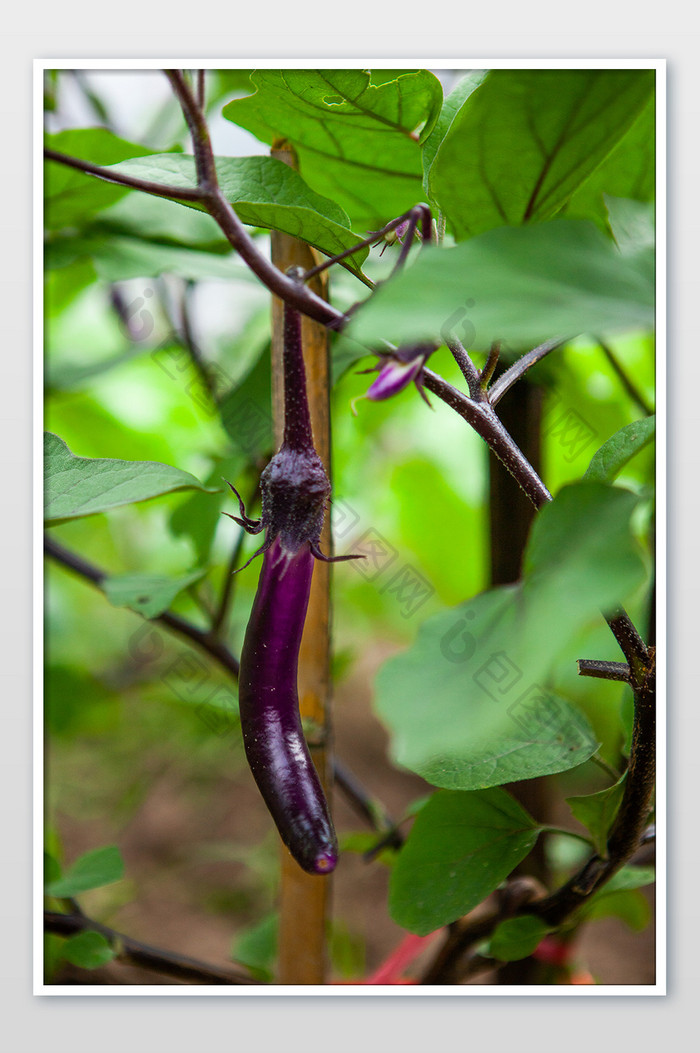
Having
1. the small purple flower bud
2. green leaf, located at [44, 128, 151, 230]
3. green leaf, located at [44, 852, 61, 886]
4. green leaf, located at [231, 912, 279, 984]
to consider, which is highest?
green leaf, located at [44, 128, 151, 230]

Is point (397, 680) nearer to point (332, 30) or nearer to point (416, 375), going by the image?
point (416, 375)

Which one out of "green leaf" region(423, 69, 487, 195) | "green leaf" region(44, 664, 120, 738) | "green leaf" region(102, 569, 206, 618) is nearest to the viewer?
"green leaf" region(423, 69, 487, 195)

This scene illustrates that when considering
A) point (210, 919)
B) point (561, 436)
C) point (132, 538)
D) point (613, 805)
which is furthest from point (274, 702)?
point (132, 538)

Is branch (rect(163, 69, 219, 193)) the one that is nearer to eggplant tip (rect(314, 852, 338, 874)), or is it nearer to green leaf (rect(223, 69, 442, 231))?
Result: green leaf (rect(223, 69, 442, 231))

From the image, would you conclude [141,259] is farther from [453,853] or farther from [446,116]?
[453,853]

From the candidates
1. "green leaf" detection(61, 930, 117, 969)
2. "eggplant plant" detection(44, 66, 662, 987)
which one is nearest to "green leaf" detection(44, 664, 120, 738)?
"eggplant plant" detection(44, 66, 662, 987)

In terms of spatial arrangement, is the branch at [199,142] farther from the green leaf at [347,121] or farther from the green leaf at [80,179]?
the green leaf at [80,179]

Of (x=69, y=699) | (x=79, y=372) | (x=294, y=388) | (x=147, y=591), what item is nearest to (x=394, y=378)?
(x=294, y=388)

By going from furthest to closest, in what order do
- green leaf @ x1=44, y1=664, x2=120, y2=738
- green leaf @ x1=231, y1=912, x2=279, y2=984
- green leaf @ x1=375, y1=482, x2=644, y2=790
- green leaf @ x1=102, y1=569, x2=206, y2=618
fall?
green leaf @ x1=44, y1=664, x2=120, y2=738
green leaf @ x1=231, y1=912, x2=279, y2=984
green leaf @ x1=102, y1=569, x2=206, y2=618
green leaf @ x1=375, y1=482, x2=644, y2=790
